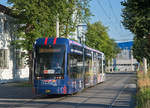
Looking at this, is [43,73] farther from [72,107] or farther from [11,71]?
[11,71]

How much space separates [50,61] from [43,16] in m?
11.2

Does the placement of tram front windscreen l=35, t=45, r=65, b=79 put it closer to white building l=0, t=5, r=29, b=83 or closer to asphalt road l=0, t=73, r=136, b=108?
asphalt road l=0, t=73, r=136, b=108

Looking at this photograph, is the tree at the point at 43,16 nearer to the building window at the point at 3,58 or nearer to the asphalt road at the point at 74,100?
the building window at the point at 3,58

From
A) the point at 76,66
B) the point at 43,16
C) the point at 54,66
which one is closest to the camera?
the point at 54,66

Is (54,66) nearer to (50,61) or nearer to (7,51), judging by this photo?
(50,61)

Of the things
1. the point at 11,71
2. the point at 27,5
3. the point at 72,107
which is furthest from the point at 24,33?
the point at 72,107

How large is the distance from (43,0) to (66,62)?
1256cm

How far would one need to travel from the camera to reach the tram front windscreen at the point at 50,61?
16766mm

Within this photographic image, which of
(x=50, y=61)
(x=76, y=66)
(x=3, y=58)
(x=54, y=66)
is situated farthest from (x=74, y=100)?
(x=3, y=58)

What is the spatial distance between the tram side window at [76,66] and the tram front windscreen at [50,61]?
0.78 metres

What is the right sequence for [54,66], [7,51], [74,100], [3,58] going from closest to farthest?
1. [74,100]
2. [54,66]
3. [3,58]
4. [7,51]

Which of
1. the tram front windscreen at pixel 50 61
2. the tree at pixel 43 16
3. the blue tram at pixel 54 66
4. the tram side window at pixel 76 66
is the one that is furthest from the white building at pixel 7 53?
the tram front windscreen at pixel 50 61

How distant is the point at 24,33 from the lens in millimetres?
29797

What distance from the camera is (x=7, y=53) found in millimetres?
33562
